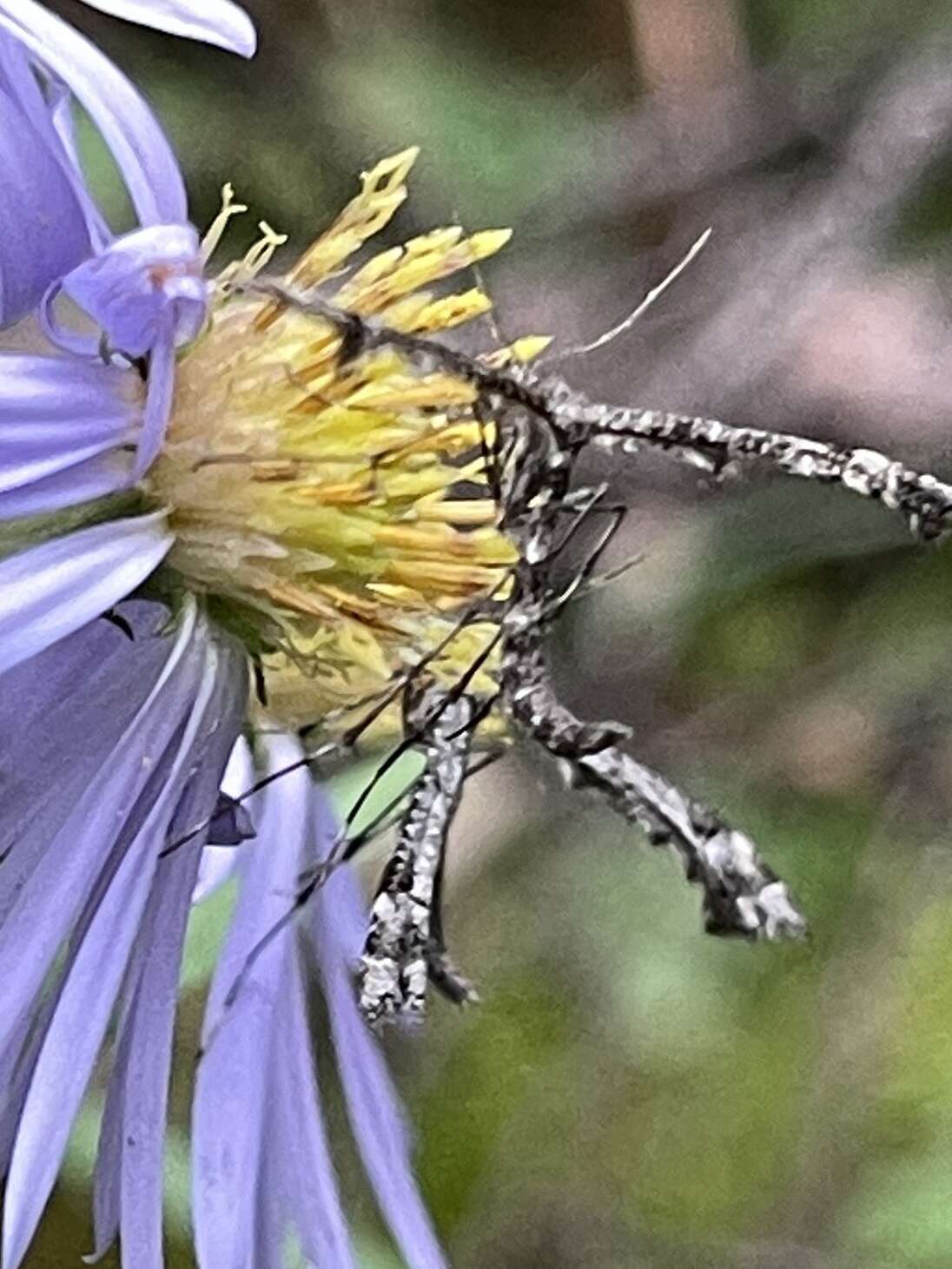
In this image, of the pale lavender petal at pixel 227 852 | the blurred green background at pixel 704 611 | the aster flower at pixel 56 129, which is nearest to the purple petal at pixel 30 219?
the aster flower at pixel 56 129

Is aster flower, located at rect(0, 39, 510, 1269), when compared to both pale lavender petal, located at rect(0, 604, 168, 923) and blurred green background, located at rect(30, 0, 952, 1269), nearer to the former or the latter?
pale lavender petal, located at rect(0, 604, 168, 923)

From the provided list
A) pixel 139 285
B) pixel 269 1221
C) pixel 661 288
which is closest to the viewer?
pixel 139 285

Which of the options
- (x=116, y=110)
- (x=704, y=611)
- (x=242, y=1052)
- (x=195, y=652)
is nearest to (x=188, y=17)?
(x=116, y=110)

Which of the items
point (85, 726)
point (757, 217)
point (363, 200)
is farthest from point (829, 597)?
point (85, 726)

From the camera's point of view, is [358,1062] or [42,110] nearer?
[42,110]

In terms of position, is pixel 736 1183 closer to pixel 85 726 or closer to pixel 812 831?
pixel 812 831

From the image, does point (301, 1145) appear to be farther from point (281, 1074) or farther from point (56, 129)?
point (56, 129)

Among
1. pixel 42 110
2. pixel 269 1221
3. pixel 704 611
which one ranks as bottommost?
pixel 269 1221
